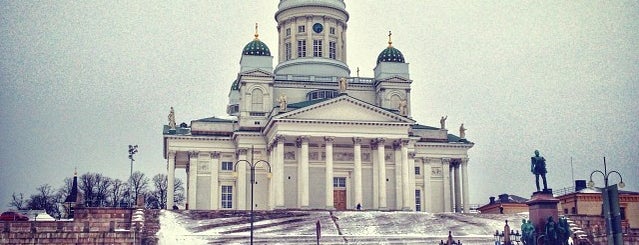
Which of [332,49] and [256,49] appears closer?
[256,49]

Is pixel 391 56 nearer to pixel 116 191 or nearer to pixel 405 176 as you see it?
pixel 405 176

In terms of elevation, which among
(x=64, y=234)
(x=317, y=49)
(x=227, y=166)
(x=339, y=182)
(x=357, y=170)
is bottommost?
(x=64, y=234)

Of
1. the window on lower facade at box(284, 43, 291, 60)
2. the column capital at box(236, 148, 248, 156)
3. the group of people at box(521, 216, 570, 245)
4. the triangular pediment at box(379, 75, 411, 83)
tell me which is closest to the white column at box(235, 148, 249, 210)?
the column capital at box(236, 148, 248, 156)

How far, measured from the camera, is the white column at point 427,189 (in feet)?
246

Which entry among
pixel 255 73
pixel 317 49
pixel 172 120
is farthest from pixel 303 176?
pixel 317 49

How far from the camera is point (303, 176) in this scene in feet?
216

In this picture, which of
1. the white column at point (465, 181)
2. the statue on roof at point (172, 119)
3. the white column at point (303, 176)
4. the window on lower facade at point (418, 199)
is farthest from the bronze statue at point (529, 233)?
the statue on roof at point (172, 119)

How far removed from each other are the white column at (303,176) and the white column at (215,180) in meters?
8.57

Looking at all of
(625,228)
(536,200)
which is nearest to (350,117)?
(625,228)

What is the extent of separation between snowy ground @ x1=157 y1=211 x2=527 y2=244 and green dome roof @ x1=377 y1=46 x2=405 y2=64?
21131 mm

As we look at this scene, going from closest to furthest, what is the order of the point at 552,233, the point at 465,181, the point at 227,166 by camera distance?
the point at 552,233 → the point at 227,166 → the point at 465,181

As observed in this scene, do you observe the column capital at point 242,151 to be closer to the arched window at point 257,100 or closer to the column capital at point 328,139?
the arched window at point 257,100

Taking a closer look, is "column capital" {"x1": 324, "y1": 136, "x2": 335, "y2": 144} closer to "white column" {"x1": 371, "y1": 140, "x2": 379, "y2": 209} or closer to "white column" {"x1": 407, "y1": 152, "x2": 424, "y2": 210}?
"white column" {"x1": 371, "y1": 140, "x2": 379, "y2": 209}

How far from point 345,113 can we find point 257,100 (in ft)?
33.0
